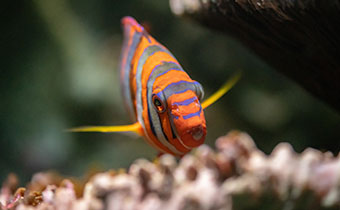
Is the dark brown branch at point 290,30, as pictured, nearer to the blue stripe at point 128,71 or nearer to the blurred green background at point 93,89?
the blue stripe at point 128,71

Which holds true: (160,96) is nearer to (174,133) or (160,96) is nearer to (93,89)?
(174,133)

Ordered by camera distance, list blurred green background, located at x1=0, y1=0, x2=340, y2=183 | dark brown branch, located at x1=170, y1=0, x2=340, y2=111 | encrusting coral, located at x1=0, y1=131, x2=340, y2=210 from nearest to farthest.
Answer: encrusting coral, located at x1=0, y1=131, x2=340, y2=210
dark brown branch, located at x1=170, y1=0, x2=340, y2=111
blurred green background, located at x1=0, y1=0, x2=340, y2=183

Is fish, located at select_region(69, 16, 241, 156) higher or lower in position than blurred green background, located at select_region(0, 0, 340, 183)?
lower

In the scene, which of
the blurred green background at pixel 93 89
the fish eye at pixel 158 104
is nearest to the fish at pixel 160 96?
the fish eye at pixel 158 104

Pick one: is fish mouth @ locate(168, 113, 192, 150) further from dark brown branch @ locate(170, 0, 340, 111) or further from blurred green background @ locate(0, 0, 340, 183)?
blurred green background @ locate(0, 0, 340, 183)

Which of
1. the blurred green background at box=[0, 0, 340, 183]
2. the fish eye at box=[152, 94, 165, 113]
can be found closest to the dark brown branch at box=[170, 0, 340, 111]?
the fish eye at box=[152, 94, 165, 113]

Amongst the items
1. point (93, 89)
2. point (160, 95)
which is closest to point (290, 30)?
point (160, 95)

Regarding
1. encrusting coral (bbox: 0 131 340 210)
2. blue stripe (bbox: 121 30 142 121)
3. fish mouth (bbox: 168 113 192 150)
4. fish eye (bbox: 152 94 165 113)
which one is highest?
blue stripe (bbox: 121 30 142 121)
